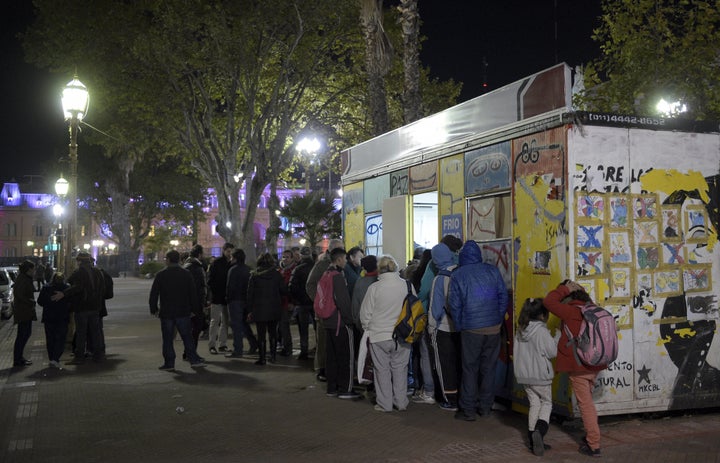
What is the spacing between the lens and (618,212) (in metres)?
7.23

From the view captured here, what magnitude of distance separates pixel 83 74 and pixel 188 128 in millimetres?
3880

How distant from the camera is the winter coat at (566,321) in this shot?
243 inches

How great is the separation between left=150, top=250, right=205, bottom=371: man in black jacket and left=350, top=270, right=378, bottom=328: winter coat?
3.61 metres

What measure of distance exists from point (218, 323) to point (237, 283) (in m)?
1.28

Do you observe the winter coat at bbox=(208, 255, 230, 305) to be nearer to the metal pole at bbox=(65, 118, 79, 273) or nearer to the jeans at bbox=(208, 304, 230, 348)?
the jeans at bbox=(208, 304, 230, 348)

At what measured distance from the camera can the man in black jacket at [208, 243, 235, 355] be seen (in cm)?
1287

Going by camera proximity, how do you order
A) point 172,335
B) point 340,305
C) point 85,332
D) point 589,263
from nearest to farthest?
point 589,263 → point 340,305 → point 172,335 → point 85,332

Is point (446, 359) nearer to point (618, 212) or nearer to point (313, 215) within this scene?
point (618, 212)

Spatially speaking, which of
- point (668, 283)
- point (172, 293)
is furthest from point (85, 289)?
point (668, 283)

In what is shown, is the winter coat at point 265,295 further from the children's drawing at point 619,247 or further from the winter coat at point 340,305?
the children's drawing at point 619,247

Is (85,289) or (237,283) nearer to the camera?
(85,289)

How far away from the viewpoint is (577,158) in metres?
7.01

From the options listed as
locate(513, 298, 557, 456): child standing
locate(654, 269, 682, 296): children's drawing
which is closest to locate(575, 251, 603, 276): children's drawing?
locate(654, 269, 682, 296): children's drawing

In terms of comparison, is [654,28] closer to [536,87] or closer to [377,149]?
[377,149]
